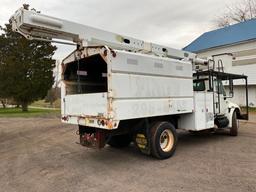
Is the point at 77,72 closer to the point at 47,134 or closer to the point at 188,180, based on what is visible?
the point at 188,180

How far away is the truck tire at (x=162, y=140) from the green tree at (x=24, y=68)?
24055 millimetres

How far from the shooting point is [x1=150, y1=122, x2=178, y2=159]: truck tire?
22.7 ft

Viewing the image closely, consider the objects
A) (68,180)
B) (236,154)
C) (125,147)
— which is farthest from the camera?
(125,147)

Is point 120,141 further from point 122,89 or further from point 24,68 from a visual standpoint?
point 24,68

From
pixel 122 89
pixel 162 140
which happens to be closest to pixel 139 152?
pixel 162 140

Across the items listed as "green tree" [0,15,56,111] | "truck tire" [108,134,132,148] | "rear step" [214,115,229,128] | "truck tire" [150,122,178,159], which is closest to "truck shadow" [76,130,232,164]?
"truck tire" [108,134,132,148]

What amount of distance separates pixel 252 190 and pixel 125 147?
4553mm

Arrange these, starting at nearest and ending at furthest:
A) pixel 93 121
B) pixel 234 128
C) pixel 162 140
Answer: pixel 93 121 → pixel 162 140 → pixel 234 128

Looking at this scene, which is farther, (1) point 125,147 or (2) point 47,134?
(2) point 47,134

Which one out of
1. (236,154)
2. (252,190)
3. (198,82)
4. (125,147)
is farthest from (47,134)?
(252,190)

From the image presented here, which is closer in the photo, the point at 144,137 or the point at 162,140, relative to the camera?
the point at 144,137

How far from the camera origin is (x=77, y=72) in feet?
25.1

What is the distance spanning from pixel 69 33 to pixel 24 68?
24128 millimetres

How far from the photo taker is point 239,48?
2902 cm
